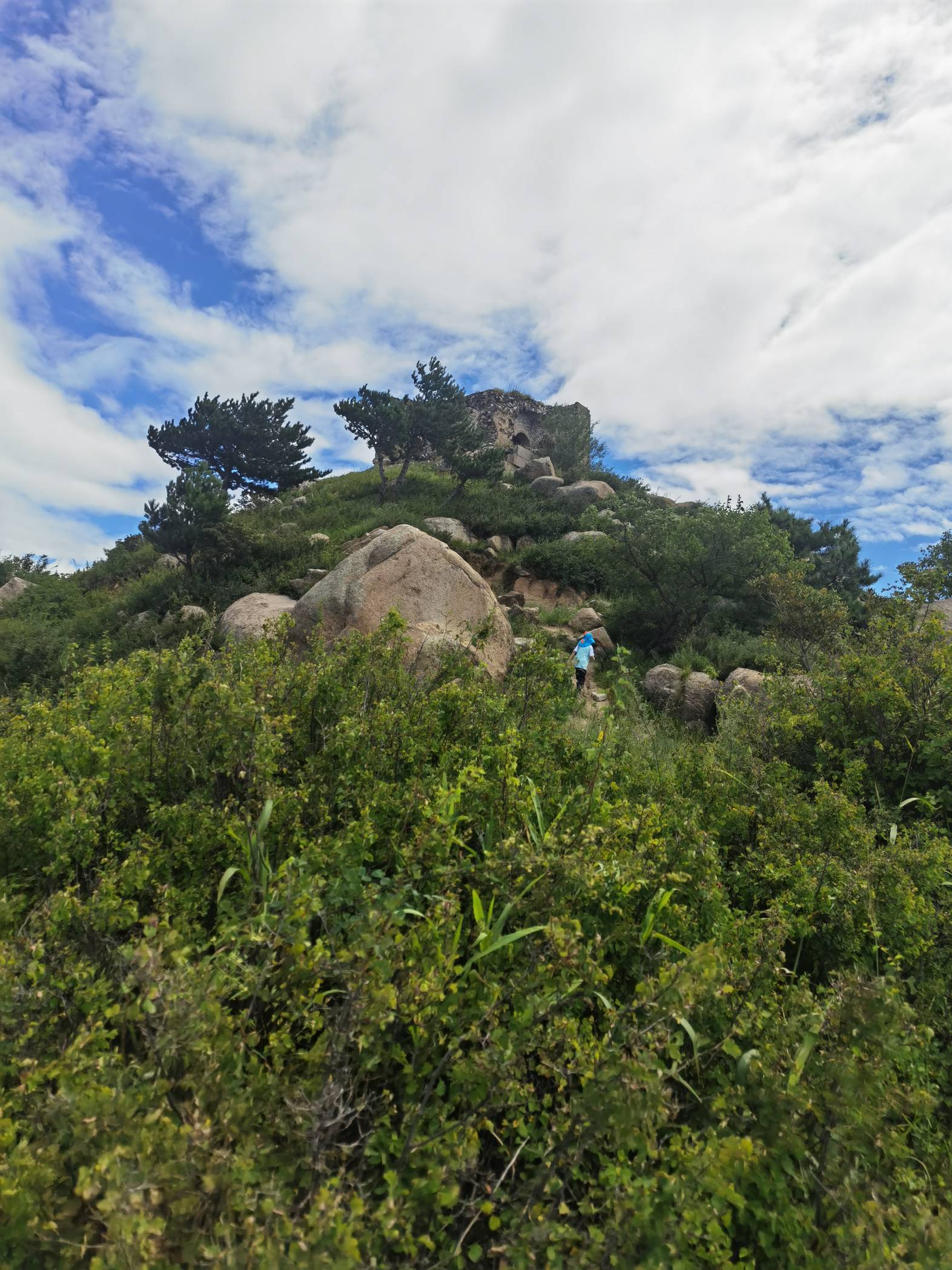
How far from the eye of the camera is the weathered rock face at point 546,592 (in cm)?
2134

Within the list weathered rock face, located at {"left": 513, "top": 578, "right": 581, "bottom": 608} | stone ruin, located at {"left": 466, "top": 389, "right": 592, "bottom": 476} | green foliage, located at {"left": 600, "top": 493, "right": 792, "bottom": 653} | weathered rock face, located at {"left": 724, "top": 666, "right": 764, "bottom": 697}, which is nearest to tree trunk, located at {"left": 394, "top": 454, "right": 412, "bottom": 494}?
weathered rock face, located at {"left": 513, "top": 578, "right": 581, "bottom": 608}

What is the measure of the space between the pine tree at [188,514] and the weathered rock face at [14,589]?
4971mm

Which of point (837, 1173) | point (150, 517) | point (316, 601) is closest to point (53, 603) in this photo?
point (150, 517)

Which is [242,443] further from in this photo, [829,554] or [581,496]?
[829,554]

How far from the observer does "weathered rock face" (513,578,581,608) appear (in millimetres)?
21344

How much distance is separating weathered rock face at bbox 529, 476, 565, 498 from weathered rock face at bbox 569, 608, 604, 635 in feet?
53.9

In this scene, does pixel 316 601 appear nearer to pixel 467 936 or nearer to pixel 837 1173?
pixel 467 936

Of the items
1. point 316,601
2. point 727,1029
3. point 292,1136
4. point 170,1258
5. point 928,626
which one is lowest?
point 170,1258

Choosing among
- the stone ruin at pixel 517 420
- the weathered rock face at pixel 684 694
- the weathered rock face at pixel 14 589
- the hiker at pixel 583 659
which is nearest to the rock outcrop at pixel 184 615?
the weathered rock face at pixel 14 589

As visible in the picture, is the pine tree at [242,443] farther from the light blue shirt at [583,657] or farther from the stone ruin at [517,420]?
the light blue shirt at [583,657]

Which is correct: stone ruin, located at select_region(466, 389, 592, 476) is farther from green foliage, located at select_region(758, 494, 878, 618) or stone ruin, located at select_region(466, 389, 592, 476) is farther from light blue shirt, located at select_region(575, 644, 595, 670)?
light blue shirt, located at select_region(575, 644, 595, 670)

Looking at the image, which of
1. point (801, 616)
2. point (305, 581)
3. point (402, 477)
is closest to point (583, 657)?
point (801, 616)

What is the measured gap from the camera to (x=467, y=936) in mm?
2326

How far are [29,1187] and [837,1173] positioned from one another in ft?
6.55
